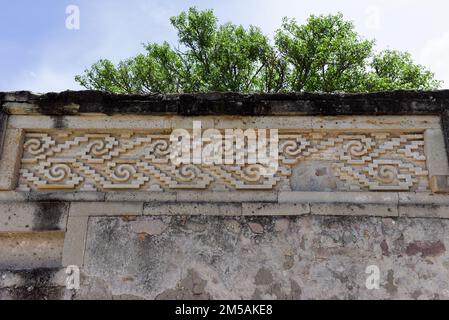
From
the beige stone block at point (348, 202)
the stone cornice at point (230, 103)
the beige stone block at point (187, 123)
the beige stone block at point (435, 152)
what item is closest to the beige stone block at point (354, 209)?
the beige stone block at point (348, 202)

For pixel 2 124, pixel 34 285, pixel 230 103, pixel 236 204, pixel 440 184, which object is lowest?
pixel 34 285

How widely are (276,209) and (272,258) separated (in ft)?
1.19

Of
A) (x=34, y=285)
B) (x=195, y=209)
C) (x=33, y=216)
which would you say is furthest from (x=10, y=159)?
(x=195, y=209)

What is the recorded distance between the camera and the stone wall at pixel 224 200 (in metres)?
3.35

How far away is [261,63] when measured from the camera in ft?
37.7

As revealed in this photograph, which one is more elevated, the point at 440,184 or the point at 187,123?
the point at 187,123

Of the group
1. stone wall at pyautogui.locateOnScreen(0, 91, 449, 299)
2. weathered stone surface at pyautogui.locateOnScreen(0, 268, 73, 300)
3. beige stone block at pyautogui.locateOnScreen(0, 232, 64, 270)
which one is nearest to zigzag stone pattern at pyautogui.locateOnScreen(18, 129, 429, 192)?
stone wall at pyautogui.locateOnScreen(0, 91, 449, 299)

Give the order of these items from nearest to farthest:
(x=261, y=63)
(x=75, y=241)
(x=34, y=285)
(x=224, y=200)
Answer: (x=34, y=285) → (x=75, y=241) → (x=224, y=200) → (x=261, y=63)

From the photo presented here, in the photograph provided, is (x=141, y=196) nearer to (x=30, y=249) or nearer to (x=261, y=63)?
(x=30, y=249)

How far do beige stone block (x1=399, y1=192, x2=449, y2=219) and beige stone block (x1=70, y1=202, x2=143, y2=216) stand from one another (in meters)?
1.97

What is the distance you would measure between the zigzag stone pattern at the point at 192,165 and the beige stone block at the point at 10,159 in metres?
0.05

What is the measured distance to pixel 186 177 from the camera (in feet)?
12.0
